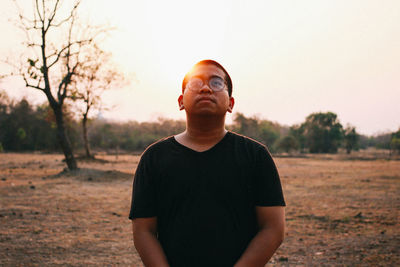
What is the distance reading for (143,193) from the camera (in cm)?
180

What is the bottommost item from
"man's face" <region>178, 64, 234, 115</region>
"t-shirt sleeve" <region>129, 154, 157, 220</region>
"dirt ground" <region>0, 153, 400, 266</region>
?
"dirt ground" <region>0, 153, 400, 266</region>

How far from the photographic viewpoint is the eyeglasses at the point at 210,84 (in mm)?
1847

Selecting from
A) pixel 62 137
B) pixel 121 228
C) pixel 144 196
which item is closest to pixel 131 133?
pixel 62 137

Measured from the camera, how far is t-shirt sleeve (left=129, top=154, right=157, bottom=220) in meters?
1.79

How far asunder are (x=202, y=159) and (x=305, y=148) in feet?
201

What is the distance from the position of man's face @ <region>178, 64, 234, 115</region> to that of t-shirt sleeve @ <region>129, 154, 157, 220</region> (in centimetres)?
42

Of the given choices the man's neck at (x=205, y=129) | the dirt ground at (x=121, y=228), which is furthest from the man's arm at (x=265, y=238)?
the dirt ground at (x=121, y=228)

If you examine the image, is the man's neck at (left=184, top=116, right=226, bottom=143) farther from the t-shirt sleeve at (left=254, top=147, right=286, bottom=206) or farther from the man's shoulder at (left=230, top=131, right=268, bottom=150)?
the t-shirt sleeve at (left=254, top=147, right=286, bottom=206)

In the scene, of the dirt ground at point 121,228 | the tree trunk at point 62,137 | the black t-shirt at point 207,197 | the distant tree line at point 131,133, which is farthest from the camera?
the distant tree line at point 131,133

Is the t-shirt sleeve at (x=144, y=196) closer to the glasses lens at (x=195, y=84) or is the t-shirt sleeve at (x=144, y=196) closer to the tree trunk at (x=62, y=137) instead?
the glasses lens at (x=195, y=84)

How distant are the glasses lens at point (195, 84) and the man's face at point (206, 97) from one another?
0.01 m

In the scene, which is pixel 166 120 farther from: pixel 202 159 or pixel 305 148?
pixel 202 159

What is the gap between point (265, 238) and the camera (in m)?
1.75

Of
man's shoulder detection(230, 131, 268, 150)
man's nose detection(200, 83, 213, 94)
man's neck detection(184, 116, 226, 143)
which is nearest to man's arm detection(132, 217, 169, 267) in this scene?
man's neck detection(184, 116, 226, 143)
